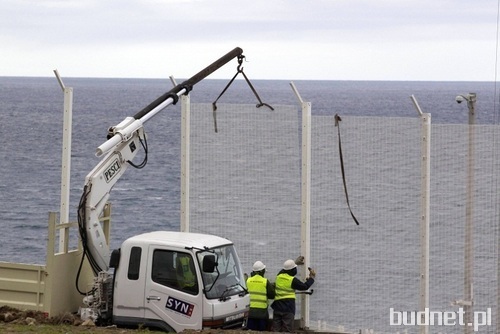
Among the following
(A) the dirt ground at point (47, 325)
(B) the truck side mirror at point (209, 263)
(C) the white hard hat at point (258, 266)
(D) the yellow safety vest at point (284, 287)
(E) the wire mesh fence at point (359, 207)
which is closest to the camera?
(A) the dirt ground at point (47, 325)

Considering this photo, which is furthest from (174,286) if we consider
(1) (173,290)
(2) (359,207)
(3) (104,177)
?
(2) (359,207)

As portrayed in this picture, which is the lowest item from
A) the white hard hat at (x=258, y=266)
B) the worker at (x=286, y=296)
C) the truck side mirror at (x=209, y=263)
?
the worker at (x=286, y=296)

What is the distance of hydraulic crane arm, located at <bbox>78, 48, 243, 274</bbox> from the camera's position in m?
16.1

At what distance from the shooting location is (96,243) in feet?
53.3

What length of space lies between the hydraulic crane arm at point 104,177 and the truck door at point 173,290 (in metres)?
1.43

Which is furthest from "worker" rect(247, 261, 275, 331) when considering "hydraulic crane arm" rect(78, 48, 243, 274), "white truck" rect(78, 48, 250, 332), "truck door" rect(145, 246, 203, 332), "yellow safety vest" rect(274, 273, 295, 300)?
"hydraulic crane arm" rect(78, 48, 243, 274)

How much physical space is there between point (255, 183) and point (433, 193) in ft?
9.23

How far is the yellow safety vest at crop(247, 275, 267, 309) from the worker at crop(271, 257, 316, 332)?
18 cm

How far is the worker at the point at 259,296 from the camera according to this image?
1627cm

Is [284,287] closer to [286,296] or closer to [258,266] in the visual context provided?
[286,296]

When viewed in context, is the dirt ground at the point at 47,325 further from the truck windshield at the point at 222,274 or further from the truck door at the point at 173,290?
the truck windshield at the point at 222,274

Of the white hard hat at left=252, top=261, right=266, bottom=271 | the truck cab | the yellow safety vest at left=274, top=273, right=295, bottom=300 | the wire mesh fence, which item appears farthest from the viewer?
the white hard hat at left=252, top=261, right=266, bottom=271

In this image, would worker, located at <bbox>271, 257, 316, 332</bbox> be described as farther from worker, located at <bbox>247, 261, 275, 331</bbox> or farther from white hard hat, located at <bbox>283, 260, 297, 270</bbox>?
worker, located at <bbox>247, 261, 275, 331</bbox>

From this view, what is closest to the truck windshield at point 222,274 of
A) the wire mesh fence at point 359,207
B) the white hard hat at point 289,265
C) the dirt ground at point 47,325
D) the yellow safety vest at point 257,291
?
the yellow safety vest at point 257,291
